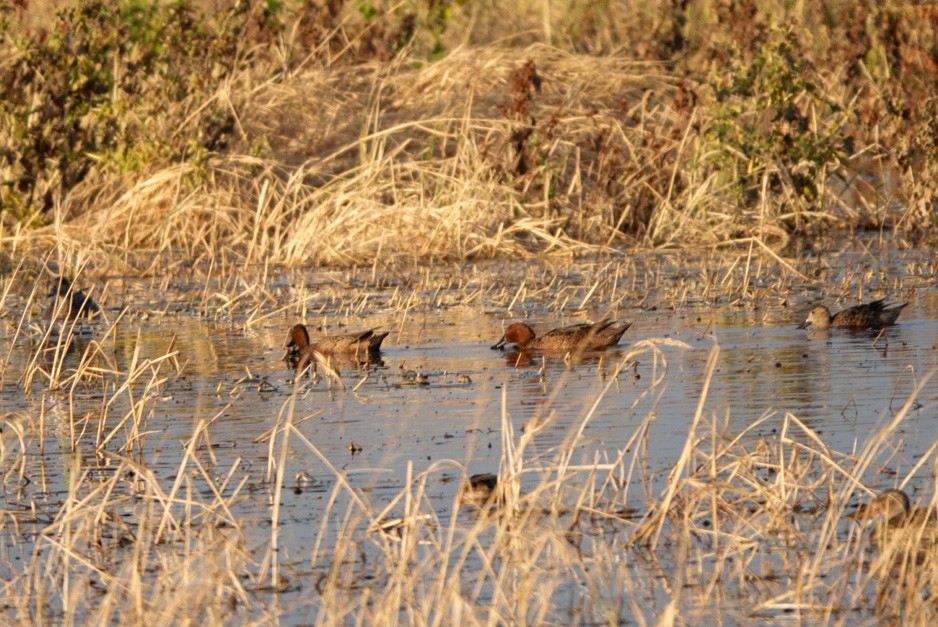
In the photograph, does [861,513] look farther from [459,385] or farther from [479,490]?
[459,385]

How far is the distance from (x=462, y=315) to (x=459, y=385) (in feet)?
10.0

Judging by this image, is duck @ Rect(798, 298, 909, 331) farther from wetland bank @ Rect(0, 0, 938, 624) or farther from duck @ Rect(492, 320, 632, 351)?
duck @ Rect(492, 320, 632, 351)

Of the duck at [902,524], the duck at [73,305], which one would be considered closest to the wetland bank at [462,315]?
the duck at [902,524]

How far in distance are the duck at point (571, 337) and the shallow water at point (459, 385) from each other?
11 centimetres

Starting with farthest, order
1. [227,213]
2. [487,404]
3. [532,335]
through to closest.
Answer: [227,213] < [532,335] < [487,404]

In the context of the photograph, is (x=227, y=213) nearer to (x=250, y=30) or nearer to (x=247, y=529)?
(x=250, y=30)

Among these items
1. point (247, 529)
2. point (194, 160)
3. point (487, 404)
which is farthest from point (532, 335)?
point (194, 160)

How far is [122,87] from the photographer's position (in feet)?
59.5

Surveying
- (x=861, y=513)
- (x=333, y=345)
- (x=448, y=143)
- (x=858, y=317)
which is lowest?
(x=861, y=513)

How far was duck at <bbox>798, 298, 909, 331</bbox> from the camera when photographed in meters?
10.6

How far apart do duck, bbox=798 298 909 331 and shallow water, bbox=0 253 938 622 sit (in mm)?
127

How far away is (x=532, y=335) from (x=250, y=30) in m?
11.6

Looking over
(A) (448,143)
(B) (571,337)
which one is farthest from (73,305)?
(A) (448,143)

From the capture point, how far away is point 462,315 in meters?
12.3
